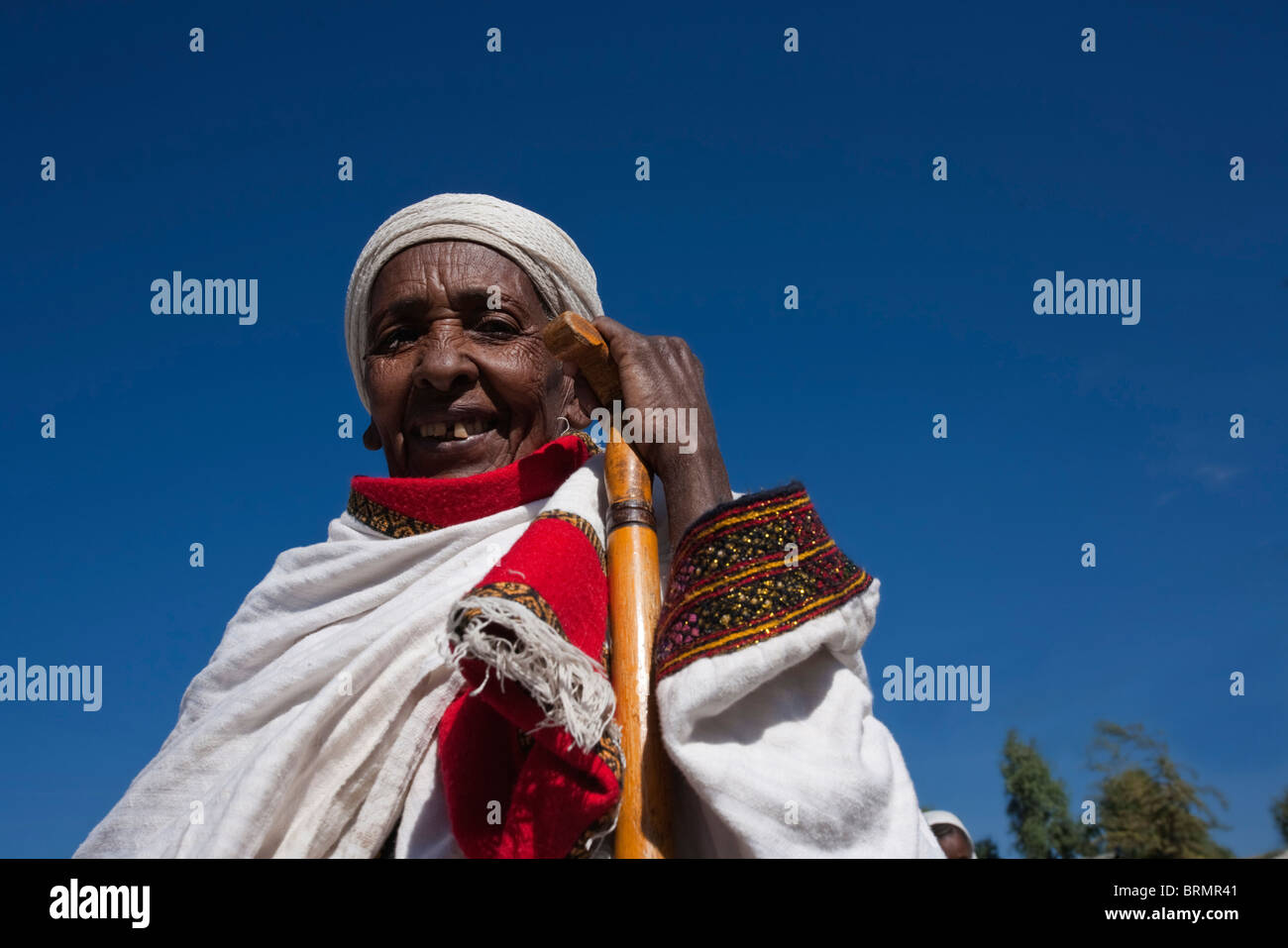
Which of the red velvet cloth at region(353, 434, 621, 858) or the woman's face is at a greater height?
the woman's face

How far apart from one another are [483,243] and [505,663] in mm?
1909

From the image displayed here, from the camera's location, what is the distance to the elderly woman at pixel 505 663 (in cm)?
228

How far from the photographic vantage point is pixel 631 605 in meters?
2.60

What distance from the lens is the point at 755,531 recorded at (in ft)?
8.28

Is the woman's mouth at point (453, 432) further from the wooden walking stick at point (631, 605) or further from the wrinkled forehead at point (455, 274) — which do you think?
the wooden walking stick at point (631, 605)

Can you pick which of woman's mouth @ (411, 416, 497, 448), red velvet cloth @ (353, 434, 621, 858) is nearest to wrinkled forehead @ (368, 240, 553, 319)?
woman's mouth @ (411, 416, 497, 448)

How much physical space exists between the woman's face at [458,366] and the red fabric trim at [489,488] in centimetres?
22

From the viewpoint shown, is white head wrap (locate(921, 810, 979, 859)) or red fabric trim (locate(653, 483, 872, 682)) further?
white head wrap (locate(921, 810, 979, 859))

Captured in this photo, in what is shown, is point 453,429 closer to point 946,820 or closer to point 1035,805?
point 946,820

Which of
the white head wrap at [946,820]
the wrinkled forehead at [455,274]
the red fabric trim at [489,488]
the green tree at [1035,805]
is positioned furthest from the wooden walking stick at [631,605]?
the green tree at [1035,805]

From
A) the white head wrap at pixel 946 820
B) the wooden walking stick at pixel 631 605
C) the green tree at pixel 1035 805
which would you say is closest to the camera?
the wooden walking stick at pixel 631 605

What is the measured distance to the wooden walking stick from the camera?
7.70 feet

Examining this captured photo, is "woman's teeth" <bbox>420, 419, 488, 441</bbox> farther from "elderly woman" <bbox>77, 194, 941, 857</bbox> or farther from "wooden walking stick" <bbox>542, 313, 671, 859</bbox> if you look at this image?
"wooden walking stick" <bbox>542, 313, 671, 859</bbox>
